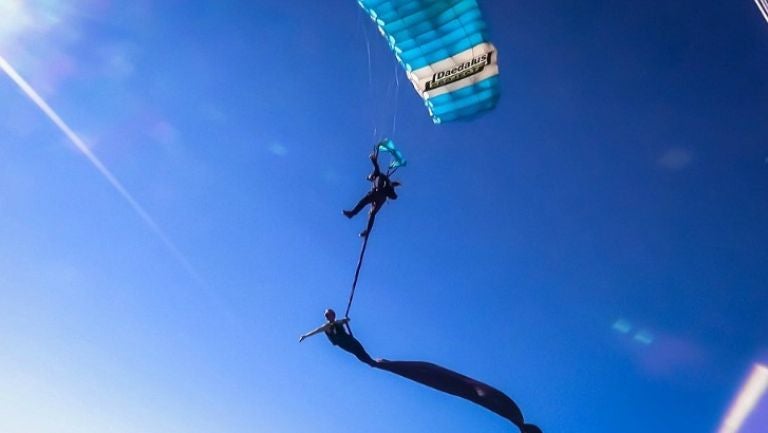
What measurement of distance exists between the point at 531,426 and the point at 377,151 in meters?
4.95

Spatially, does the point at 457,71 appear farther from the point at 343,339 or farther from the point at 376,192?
the point at 343,339

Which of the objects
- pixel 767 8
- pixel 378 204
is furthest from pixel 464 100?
pixel 767 8

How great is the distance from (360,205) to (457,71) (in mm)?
3138

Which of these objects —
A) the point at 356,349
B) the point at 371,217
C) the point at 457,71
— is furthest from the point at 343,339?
the point at 457,71

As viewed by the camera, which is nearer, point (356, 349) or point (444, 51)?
point (356, 349)

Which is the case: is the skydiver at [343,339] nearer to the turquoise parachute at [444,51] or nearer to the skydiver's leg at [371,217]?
the skydiver's leg at [371,217]

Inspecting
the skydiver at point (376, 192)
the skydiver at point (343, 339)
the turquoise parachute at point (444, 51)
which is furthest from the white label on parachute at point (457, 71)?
the skydiver at point (343, 339)

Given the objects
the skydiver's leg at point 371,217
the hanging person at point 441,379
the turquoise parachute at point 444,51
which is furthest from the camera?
the turquoise parachute at point 444,51

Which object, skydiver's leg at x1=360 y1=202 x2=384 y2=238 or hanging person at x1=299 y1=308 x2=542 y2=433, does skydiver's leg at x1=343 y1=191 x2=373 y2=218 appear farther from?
hanging person at x1=299 y1=308 x2=542 y2=433

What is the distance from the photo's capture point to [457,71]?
9.37 meters

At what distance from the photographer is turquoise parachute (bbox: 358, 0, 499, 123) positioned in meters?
8.85

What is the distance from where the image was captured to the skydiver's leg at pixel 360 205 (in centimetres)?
848

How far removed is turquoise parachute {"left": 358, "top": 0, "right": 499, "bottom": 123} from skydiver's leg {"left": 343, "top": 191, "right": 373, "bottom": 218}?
2.52 meters

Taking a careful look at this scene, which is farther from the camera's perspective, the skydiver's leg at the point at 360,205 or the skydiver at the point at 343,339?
the skydiver's leg at the point at 360,205
